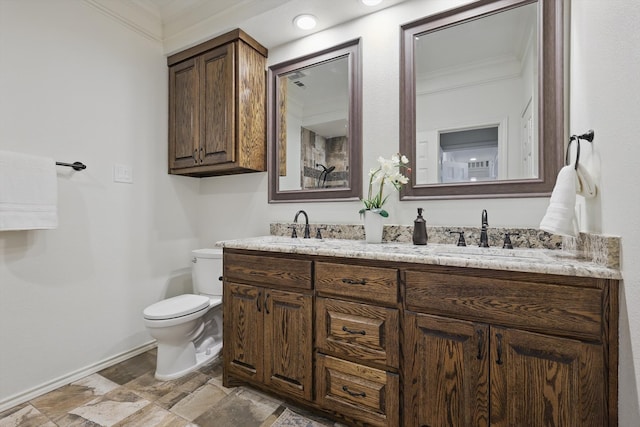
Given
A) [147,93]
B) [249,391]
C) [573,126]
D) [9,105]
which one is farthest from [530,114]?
[9,105]

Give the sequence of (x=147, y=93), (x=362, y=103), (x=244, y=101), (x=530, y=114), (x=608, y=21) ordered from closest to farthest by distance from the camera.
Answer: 1. (x=608, y=21)
2. (x=530, y=114)
3. (x=362, y=103)
4. (x=244, y=101)
5. (x=147, y=93)

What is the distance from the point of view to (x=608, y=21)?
38.3 inches

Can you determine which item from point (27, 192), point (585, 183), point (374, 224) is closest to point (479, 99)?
→ point (585, 183)

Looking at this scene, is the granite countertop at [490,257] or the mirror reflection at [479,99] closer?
the granite countertop at [490,257]

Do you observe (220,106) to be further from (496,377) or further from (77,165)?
(496,377)

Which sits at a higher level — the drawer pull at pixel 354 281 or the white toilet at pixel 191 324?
the drawer pull at pixel 354 281

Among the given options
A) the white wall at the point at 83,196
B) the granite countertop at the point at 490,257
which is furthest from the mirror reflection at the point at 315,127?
the white wall at the point at 83,196

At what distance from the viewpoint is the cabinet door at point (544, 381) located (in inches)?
36.9

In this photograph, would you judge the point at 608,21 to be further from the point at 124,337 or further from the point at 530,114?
the point at 124,337

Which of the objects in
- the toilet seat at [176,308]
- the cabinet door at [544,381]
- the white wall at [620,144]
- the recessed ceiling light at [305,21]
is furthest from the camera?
the recessed ceiling light at [305,21]

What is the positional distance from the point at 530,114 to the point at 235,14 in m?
1.97

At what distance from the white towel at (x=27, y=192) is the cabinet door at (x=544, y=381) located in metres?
2.34

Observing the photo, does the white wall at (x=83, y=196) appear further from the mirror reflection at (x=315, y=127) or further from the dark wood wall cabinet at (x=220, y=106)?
the mirror reflection at (x=315, y=127)

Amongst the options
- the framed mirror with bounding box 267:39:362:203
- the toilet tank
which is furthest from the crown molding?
the toilet tank
